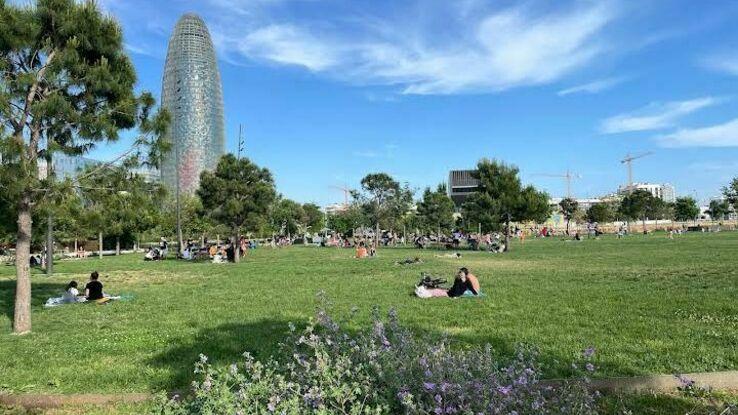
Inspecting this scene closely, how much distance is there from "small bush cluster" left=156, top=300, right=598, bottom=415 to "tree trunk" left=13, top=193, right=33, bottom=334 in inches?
258

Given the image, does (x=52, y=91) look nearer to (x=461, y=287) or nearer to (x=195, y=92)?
(x=461, y=287)

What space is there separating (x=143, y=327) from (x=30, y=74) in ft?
14.7

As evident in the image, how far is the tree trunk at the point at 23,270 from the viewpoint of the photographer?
9.80 metres

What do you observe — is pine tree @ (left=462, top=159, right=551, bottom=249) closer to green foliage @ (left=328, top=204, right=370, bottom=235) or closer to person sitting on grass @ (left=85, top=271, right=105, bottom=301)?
green foliage @ (left=328, top=204, right=370, bottom=235)

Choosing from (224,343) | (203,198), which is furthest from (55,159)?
(203,198)

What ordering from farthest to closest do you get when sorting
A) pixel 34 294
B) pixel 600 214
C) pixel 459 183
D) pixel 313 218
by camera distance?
pixel 459 183 → pixel 600 214 → pixel 313 218 → pixel 34 294

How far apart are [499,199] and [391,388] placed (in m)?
37.2

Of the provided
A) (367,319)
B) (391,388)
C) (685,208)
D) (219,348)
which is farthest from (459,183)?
(391,388)

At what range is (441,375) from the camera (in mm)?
4141

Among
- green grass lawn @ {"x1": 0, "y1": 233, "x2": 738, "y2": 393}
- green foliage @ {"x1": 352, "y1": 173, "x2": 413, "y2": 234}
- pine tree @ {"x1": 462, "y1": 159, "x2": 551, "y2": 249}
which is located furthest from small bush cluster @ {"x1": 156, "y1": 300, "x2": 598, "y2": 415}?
green foliage @ {"x1": 352, "y1": 173, "x2": 413, "y2": 234}

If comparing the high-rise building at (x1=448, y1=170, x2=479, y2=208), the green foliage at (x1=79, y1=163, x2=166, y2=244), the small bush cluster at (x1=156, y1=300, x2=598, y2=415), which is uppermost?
the high-rise building at (x1=448, y1=170, x2=479, y2=208)

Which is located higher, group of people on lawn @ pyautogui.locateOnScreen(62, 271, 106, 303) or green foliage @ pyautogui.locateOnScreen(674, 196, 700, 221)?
green foliage @ pyautogui.locateOnScreen(674, 196, 700, 221)

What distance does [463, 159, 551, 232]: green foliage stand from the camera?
132 feet

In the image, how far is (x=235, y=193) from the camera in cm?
3347
